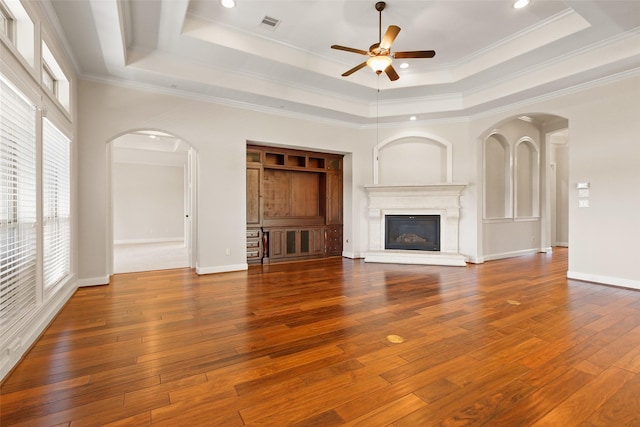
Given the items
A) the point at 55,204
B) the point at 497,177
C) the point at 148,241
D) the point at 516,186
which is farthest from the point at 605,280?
the point at 148,241

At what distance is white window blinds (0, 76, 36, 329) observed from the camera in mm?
2287

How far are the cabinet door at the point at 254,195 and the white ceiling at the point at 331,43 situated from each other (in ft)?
4.13

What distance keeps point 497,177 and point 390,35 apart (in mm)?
5228

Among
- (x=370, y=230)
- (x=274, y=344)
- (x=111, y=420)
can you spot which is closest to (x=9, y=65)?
(x=111, y=420)

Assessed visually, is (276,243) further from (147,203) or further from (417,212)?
(147,203)

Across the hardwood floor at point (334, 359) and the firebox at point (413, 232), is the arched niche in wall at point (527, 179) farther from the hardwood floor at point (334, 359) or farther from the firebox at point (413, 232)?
the hardwood floor at point (334, 359)

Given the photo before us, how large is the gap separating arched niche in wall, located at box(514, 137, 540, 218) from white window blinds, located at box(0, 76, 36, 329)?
868 centimetres

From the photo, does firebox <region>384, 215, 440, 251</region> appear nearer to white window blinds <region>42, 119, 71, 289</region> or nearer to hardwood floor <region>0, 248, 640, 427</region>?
hardwood floor <region>0, 248, 640, 427</region>

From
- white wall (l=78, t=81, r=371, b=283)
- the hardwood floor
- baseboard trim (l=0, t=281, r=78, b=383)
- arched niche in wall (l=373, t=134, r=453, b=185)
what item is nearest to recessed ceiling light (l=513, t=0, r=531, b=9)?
arched niche in wall (l=373, t=134, r=453, b=185)

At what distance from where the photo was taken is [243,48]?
4.45 meters

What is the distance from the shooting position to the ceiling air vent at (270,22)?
13.4 feet

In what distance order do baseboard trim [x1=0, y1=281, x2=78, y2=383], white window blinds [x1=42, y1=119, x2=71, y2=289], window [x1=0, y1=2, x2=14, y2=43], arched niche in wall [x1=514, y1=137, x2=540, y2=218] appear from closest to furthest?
baseboard trim [x1=0, y1=281, x2=78, y2=383] < window [x1=0, y1=2, x2=14, y2=43] < white window blinds [x1=42, y1=119, x2=71, y2=289] < arched niche in wall [x1=514, y1=137, x2=540, y2=218]

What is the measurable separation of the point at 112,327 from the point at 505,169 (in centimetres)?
806

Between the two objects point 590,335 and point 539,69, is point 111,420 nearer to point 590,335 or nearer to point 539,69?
point 590,335
